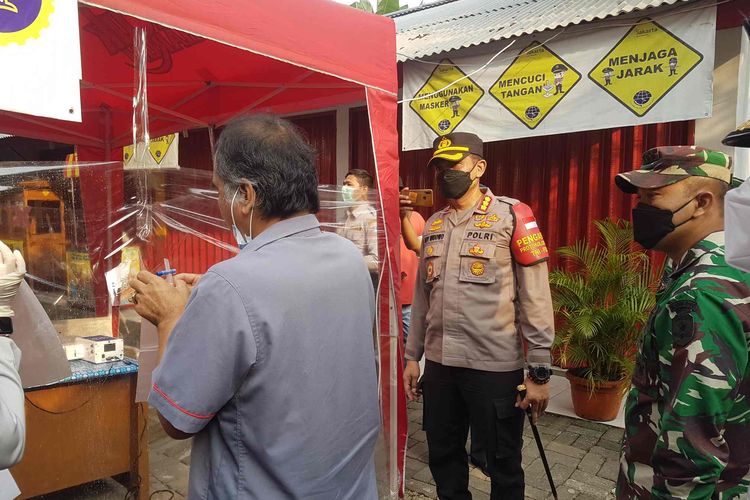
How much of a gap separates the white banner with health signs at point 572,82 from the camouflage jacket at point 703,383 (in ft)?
9.36

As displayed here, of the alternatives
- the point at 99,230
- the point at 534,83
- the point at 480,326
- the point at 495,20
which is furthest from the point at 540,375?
the point at 495,20

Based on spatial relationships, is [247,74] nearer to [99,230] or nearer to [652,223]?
[99,230]

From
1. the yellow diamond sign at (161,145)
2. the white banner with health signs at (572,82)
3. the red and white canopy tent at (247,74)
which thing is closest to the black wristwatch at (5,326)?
the red and white canopy tent at (247,74)

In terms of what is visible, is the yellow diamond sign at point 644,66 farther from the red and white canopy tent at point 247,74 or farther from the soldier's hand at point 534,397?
the soldier's hand at point 534,397

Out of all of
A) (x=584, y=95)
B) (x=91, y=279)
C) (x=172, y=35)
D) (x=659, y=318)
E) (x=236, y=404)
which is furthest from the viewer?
(x=584, y=95)

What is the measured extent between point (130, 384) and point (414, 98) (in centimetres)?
352

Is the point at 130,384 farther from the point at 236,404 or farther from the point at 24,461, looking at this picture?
the point at 236,404

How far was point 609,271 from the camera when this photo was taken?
4.13m

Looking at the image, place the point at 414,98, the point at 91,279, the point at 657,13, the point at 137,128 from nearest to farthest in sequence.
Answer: the point at 137,128
the point at 91,279
the point at 657,13
the point at 414,98

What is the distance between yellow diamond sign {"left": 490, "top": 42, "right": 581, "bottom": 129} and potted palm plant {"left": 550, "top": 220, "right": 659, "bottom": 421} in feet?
3.58

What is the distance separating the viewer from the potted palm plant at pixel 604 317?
156 inches

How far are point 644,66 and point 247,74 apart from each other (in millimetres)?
2990

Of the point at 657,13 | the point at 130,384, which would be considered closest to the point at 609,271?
the point at 657,13

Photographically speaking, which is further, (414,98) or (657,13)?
(414,98)
